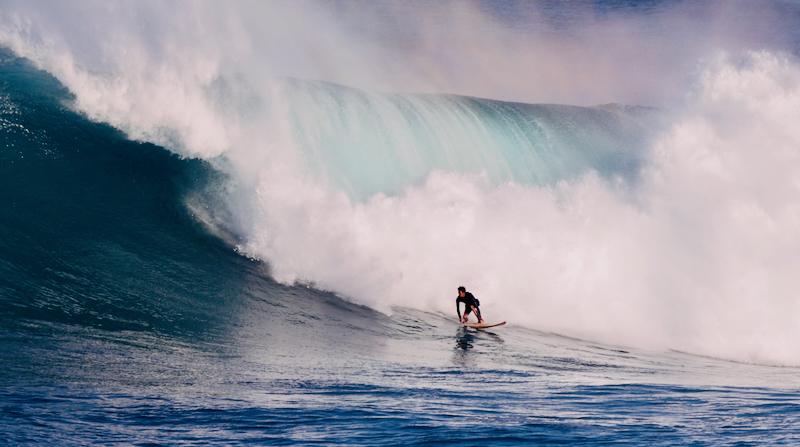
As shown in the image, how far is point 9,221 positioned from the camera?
10.1 meters

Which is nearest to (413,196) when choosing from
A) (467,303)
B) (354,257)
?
(354,257)

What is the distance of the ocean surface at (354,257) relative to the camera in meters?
5.54

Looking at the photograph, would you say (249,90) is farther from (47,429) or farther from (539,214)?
(47,429)

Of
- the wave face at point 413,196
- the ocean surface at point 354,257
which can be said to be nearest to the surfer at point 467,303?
the ocean surface at point 354,257

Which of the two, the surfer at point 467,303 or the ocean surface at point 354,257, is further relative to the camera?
the surfer at point 467,303

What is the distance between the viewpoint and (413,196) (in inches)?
511

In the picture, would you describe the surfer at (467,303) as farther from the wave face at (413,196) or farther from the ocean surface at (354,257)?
the wave face at (413,196)

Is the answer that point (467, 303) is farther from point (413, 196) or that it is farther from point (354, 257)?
point (413, 196)

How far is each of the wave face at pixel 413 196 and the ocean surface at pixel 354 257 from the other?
1.9 inches

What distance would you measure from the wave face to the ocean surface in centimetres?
5

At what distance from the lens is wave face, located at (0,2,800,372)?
1124 centimetres

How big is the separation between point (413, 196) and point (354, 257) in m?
2.02

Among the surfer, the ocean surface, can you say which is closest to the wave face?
the ocean surface

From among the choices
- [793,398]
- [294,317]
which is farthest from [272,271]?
[793,398]
